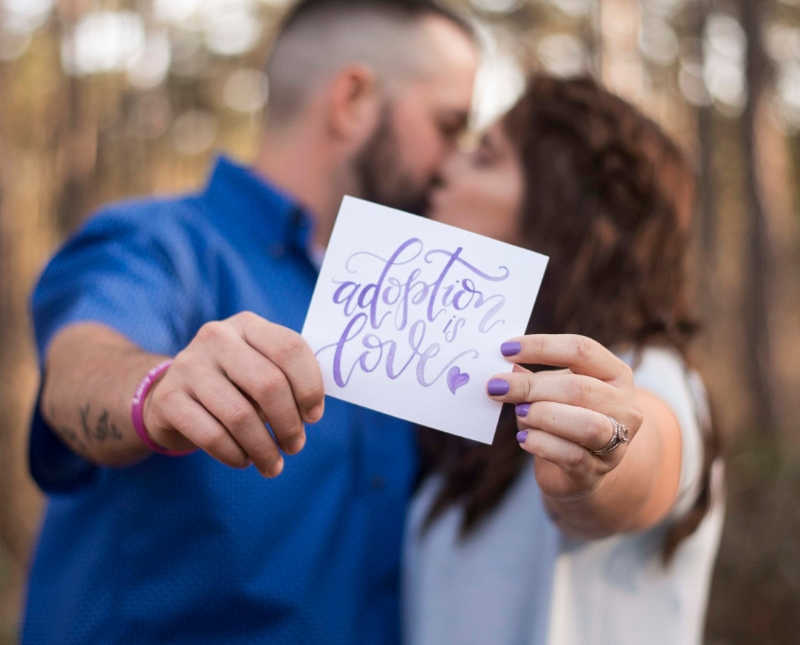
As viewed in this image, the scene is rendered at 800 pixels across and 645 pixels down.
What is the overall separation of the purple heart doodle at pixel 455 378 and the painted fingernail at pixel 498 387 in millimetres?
44

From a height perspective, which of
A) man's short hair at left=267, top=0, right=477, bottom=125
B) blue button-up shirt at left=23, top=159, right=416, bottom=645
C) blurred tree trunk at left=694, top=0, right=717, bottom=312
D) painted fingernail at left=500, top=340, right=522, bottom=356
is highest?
blurred tree trunk at left=694, top=0, right=717, bottom=312

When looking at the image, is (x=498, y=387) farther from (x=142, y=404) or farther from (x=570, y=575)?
(x=570, y=575)

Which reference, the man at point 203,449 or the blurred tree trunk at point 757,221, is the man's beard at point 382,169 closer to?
the man at point 203,449

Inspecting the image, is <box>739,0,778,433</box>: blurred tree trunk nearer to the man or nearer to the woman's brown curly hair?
the woman's brown curly hair

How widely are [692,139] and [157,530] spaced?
18.3 meters

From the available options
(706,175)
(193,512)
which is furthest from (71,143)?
(706,175)

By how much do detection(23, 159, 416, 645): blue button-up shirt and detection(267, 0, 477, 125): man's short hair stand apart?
869 millimetres

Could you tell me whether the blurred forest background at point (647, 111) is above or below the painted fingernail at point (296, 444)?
above

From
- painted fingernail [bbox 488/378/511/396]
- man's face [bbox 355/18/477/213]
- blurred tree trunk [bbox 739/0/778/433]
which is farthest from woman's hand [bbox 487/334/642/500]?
blurred tree trunk [bbox 739/0/778/433]

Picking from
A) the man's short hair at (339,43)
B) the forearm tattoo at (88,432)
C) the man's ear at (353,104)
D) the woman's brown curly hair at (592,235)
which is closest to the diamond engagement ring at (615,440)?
the woman's brown curly hair at (592,235)

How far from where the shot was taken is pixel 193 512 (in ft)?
4.97

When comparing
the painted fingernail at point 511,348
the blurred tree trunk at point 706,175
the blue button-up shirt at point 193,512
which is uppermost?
the blurred tree trunk at point 706,175

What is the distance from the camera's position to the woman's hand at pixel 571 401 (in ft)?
3.27

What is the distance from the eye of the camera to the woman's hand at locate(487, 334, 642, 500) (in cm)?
100
